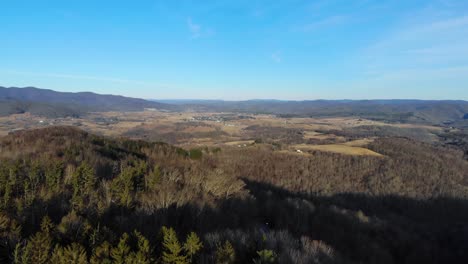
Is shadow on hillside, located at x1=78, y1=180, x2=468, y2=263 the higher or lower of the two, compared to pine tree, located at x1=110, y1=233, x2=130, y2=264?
lower

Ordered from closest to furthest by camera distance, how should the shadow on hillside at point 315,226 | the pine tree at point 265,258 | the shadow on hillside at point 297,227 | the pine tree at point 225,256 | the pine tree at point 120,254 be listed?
the pine tree at point 120,254 → the pine tree at point 225,256 → the pine tree at point 265,258 → the shadow on hillside at point 297,227 → the shadow on hillside at point 315,226

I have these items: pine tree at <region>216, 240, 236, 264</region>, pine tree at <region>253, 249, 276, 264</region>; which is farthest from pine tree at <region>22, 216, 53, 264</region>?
pine tree at <region>253, 249, 276, 264</region>

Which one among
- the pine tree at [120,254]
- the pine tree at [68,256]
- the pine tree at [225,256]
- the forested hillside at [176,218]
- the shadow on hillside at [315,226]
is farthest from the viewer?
the shadow on hillside at [315,226]

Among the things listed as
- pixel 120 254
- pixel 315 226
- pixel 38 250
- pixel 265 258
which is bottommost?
pixel 315 226

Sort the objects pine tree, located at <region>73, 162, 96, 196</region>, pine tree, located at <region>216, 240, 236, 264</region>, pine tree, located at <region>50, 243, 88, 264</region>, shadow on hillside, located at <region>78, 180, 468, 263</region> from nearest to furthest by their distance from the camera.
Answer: pine tree, located at <region>50, 243, 88, 264</region> → pine tree, located at <region>216, 240, 236, 264</region> → shadow on hillside, located at <region>78, 180, 468, 263</region> → pine tree, located at <region>73, 162, 96, 196</region>

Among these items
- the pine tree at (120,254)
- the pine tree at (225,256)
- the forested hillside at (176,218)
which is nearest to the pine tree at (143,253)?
the forested hillside at (176,218)

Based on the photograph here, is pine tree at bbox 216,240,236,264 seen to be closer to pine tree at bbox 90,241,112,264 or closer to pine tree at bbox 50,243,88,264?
pine tree at bbox 90,241,112,264

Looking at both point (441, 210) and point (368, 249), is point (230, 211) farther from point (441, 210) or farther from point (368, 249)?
point (441, 210)

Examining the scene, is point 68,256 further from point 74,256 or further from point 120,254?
point 120,254

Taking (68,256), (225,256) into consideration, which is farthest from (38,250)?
(225,256)

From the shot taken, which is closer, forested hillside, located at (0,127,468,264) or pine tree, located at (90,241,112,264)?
pine tree, located at (90,241,112,264)

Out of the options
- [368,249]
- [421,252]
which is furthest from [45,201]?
[421,252]

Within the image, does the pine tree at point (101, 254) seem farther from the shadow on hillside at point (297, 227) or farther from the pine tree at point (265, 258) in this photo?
the pine tree at point (265, 258)
